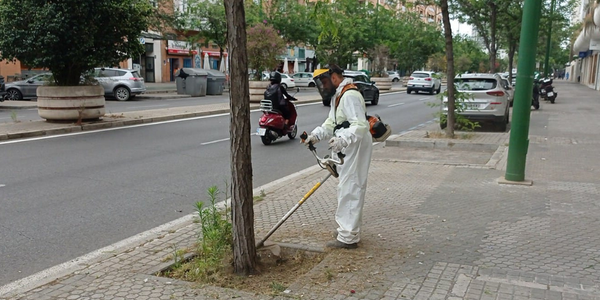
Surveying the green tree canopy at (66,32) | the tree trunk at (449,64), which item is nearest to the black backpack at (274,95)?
the tree trunk at (449,64)

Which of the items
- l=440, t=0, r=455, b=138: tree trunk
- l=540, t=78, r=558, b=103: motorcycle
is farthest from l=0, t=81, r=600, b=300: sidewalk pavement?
l=540, t=78, r=558, b=103: motorcycle

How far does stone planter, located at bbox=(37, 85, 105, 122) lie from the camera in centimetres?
1451

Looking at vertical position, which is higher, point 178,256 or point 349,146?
point 349,146

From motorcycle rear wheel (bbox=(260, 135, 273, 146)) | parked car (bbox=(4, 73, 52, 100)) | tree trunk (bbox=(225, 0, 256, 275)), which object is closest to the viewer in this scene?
tree trunk (bbox=(225, 0, 256, 275))

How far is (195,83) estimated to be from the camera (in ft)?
98.1

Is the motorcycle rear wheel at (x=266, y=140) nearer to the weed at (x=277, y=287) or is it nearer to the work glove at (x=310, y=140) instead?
the work glove at (x=310, y=140)

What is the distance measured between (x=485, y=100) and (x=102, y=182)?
10.3 meters

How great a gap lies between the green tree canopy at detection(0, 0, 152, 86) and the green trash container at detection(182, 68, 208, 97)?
14974 mm

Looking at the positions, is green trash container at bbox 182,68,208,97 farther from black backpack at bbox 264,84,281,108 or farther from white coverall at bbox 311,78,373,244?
white coverall at bbox 311,78,373,244

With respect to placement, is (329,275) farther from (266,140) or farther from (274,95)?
(274,95)

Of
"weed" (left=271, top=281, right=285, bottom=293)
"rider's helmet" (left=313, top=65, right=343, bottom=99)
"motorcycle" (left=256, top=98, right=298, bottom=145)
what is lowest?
"weed" (left=271, top=281, right=285, bottom=293)

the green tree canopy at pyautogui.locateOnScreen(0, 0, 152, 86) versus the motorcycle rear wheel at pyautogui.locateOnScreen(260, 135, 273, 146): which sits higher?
the green tree canopy at pyautogui.locateOnScreen(0, 0, 152, 86)

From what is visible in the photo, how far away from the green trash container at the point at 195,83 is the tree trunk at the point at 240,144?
1035 inches

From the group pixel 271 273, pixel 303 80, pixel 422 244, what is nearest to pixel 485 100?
pixel 422 244
